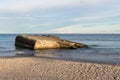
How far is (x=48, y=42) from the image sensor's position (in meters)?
40.2

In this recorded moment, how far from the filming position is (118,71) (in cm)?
1769

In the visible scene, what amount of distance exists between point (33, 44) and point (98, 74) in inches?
928

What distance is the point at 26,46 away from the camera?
137ft

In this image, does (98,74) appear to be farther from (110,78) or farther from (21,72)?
(21,72)

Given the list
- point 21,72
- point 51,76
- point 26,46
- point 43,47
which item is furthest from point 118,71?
point 26,46

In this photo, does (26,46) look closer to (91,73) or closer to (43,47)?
(43,47)

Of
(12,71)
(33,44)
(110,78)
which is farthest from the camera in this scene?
(33,44)

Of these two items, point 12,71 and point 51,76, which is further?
point 12,71

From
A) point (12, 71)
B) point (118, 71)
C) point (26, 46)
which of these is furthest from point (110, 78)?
point (26, 46)

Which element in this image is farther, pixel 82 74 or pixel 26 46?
pixel 26 46

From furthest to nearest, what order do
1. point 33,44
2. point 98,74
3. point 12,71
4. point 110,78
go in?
point 33,44 → point 12,71 → point 98,74 → point 110,78

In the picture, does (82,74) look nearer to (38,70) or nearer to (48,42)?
(38,70)

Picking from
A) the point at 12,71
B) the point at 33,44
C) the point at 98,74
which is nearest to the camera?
the point at 98,74

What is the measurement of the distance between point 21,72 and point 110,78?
554 centimetres
